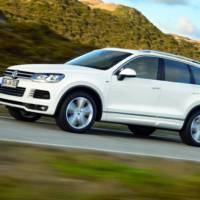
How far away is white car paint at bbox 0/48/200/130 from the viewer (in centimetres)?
1266

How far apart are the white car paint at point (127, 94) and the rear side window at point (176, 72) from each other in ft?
0.37

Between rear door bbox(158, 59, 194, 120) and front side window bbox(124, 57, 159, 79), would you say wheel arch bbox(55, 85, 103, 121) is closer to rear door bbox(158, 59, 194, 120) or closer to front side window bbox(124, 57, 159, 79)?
front side window bbox(124, 57, 159, 79)

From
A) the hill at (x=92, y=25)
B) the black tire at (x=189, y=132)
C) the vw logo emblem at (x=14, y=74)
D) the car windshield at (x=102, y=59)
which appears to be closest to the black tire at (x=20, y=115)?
the vw logo emblem at (x=14, y=74)

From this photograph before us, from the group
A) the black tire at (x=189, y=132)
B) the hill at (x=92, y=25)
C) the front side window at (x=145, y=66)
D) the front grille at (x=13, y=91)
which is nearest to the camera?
the front grille at (x=13, y=91)

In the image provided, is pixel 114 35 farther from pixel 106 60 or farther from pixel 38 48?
pixel 106 60

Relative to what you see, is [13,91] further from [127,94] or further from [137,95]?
[137,95]

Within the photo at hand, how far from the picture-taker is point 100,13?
382ft

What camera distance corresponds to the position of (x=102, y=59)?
13695 millimetres

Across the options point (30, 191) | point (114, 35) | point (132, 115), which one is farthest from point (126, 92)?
point (114, 35)

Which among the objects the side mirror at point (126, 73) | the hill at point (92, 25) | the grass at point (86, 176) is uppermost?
the hill at point (92, 25)

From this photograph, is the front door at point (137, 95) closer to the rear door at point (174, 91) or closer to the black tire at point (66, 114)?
the rear door at point (174, 91)

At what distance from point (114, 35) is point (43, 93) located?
9486 cm

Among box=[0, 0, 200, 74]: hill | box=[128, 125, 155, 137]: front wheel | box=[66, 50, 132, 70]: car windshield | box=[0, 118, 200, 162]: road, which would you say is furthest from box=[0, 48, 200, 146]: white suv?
box=[0, 0, 200, 74]: hill

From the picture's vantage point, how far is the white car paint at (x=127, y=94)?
41.5ft
